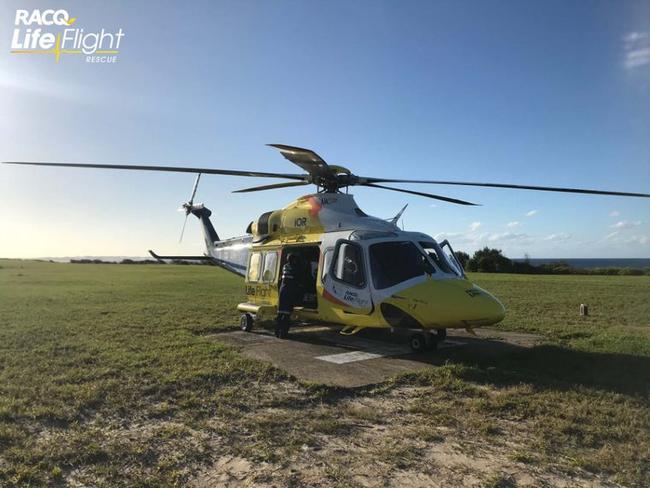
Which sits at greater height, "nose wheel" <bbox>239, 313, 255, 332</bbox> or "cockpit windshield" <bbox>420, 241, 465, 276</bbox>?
"cockpit windshield" <bbox>420, 241, 465, 276</bbox>

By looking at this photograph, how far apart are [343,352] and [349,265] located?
1707mm

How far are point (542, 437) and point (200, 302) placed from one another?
1652cm

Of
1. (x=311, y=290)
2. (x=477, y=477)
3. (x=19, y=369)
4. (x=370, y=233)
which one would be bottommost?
(x=19, y=369)

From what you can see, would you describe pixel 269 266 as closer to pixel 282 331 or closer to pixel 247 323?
pixel 247 323

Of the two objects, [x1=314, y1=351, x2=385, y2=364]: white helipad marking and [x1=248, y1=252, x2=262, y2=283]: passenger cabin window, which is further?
[x1=248, y1=252, x2=262, y2=283]: passenger cabin window

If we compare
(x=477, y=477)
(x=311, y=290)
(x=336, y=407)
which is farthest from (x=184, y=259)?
(x=477, y=477)

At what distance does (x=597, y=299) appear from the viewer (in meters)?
20.8

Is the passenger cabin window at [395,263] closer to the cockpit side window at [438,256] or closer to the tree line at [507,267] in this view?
the cockpit side window at [438,256]

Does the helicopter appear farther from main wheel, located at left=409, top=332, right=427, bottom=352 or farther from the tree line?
the tree line

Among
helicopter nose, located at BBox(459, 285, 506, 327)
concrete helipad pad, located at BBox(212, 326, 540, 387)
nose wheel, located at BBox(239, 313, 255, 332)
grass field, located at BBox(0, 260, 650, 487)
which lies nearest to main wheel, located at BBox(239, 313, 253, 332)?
nose wheel, located at BBox(239, 313, 255, 332)

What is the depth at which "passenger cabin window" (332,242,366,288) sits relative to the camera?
9461mm

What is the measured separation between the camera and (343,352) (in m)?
9.34

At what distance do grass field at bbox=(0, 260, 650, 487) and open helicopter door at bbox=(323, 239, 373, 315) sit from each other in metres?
2.04

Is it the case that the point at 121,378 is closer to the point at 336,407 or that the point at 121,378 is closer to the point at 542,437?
the point at 336,407
